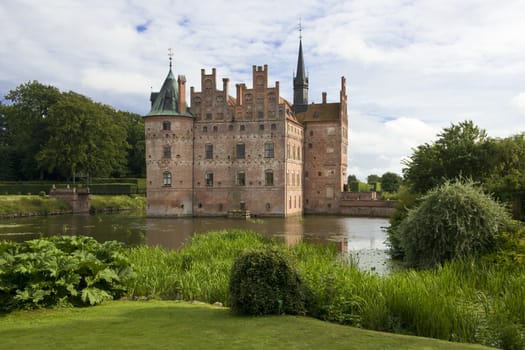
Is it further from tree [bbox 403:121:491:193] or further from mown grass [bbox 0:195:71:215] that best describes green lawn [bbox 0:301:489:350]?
mown grass [bbox 0:195:71:215]

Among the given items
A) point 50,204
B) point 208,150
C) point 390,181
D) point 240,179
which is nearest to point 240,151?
point 240,179

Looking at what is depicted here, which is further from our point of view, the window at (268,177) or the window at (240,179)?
the window at (240,179)

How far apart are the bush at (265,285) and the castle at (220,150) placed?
3107 centimetres

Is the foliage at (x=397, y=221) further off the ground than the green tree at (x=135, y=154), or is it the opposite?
the green tree at (x=135, y=154)

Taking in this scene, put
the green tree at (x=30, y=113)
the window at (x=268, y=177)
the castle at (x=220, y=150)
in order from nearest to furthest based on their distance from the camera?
the castle at (x=220, y=150) < the window at (x=268, y=177) < the green tree at (x=30, y=113)

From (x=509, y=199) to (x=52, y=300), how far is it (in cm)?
1544

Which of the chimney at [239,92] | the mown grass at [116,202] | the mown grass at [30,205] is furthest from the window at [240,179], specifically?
the mown grass at [30,205]

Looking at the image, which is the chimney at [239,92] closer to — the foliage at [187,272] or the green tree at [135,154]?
the foliage at [187,272]

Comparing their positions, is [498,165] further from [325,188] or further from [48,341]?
[325,188]

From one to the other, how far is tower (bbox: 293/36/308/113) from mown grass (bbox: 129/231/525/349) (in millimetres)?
36217

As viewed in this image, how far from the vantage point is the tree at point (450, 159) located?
66.2ft

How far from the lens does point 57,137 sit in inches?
1874

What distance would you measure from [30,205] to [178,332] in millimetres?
38180

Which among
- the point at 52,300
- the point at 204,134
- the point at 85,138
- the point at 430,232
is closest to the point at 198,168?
the point at 204,134
